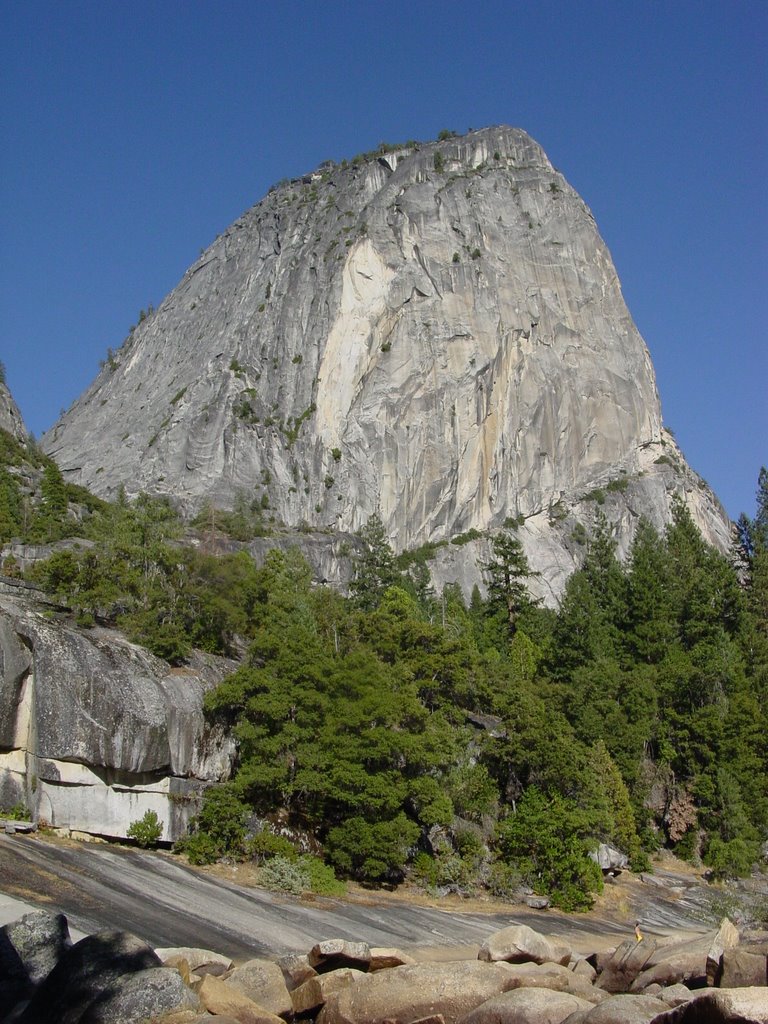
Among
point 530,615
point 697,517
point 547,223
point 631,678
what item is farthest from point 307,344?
point 631,678

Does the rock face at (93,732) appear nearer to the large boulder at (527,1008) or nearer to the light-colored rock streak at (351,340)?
the large boulder at (527,1008)

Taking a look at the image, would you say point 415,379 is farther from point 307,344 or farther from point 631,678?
point 631,678

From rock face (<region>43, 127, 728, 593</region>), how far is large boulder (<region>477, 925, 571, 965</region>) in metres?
90.0

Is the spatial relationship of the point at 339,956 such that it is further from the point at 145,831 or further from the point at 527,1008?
the point at 145,831

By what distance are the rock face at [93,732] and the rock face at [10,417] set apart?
295 ft

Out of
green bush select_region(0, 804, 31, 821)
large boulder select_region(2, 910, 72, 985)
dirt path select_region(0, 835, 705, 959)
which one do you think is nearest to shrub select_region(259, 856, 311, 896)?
dirt path select_region(0, 835, 705, 959)

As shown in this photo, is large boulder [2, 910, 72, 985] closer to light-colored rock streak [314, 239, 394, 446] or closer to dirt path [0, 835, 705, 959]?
dirt path [0, 835, 705, 959]

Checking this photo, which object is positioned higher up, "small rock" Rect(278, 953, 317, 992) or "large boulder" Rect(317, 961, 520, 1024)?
"large boulder" Rect(317, 961, 520, 1024)

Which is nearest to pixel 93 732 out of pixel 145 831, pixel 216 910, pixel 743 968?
pixel 145 831

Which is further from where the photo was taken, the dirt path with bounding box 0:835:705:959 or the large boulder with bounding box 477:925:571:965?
the dirt path with bounding box 0:835:705:959

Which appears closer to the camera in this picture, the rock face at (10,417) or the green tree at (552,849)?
the green tree at (552,849)

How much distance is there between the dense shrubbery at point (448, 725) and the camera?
35.6 m

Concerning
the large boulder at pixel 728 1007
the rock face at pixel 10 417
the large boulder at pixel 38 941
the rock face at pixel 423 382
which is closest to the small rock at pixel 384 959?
the large boulder at pixel 38 941

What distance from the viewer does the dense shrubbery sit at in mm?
35594
